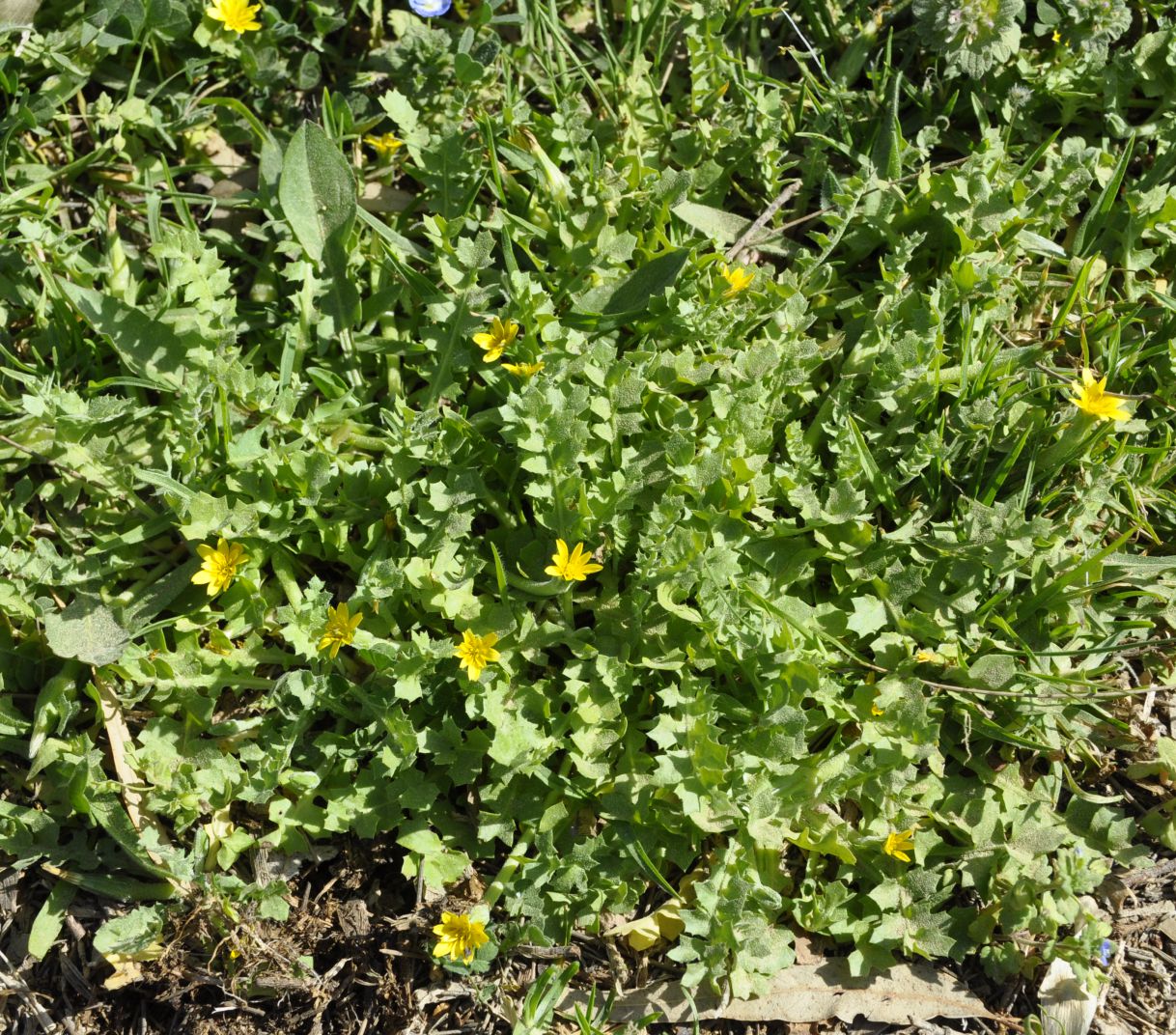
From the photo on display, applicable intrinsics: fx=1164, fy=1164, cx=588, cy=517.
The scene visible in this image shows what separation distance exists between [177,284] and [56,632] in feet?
3.79

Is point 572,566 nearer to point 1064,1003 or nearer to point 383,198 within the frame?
point 383,198

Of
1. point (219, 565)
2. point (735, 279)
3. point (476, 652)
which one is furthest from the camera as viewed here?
point (735, 279)

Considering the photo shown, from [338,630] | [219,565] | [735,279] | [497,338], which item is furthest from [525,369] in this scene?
[219,565]

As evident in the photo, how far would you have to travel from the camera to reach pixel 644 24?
4.23 metres

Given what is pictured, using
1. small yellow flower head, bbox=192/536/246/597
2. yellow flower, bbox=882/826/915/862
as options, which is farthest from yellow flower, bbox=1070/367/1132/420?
small yellow flower head, bbox=192/536/246/597

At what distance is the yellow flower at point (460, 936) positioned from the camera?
3.11 metres

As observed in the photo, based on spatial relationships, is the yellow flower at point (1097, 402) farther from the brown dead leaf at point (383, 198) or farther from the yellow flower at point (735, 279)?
the brown dead leaf at point (383, 198)

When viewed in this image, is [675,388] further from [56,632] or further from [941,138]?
[56,632]

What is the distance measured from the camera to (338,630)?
328 cm

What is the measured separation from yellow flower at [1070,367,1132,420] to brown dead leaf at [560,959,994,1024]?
1708 mm

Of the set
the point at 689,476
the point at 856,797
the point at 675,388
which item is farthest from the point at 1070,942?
the point at 675,388

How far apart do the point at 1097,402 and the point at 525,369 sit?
1692mm

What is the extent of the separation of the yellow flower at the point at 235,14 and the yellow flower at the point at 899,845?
3.38 m

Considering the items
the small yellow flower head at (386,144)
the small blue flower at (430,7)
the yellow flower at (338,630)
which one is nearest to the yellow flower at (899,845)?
the yellow flower at (338,630)
